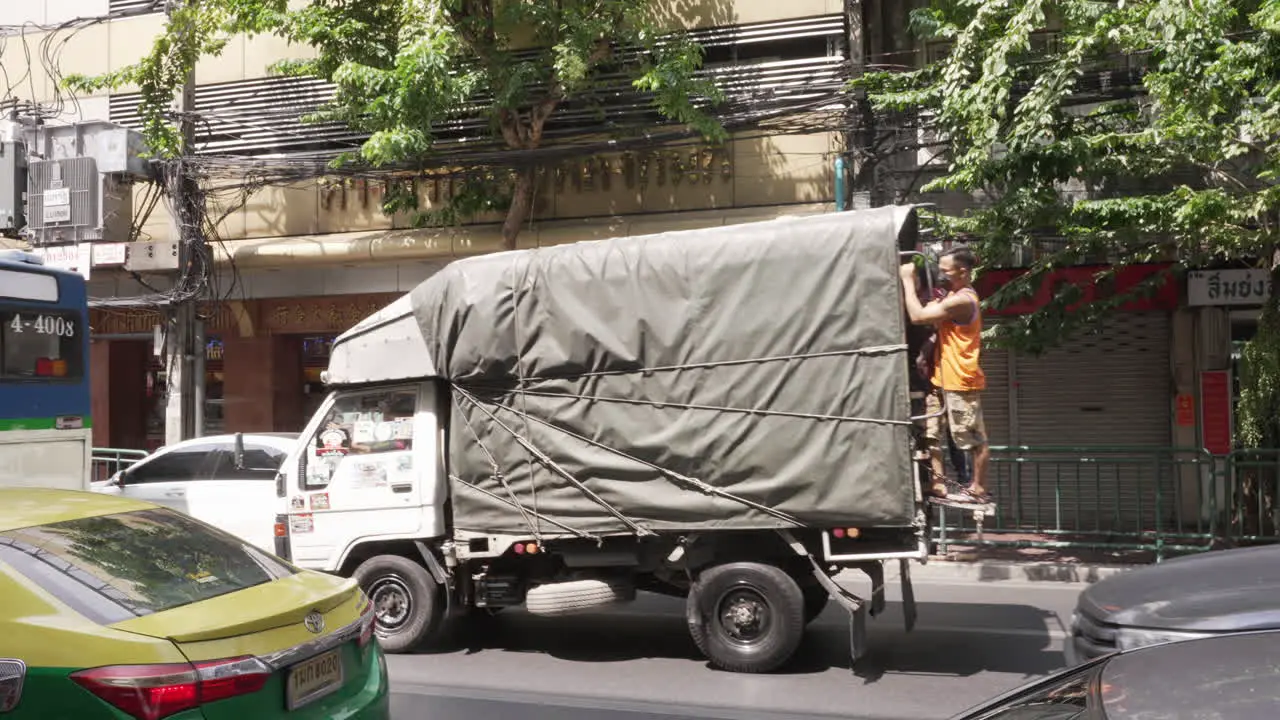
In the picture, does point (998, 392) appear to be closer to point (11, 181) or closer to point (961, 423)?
point (961, 423)

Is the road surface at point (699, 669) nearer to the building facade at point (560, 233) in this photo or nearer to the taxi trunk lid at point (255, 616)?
the taxi trunk lid at point (255, 616)

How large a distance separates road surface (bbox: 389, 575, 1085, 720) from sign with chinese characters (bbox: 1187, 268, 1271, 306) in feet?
18.7

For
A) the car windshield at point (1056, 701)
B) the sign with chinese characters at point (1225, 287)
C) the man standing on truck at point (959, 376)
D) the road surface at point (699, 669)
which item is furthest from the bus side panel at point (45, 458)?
the sign with chinese characters at point (1225, 287)

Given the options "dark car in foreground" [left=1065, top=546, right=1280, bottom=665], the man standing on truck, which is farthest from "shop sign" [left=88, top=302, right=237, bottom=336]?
"dark car in foreground" [left=1065, top=546, right=1280, bottom=665]

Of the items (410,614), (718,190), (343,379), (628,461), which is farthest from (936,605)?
(718,190)

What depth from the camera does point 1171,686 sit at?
7.79ft

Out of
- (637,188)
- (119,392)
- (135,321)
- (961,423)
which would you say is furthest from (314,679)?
(119,392)

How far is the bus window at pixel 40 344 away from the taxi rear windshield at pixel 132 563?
559 centimetres

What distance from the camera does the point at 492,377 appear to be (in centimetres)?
772

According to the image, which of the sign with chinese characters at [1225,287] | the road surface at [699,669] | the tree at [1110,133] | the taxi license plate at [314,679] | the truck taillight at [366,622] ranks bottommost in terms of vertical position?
the road surface at [699,669]

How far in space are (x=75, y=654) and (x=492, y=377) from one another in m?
4.10

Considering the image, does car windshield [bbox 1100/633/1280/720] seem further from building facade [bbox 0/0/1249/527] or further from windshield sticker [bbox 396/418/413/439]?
building facade [bbox 0/0/1249/527]

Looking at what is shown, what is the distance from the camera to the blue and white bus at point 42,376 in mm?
9602

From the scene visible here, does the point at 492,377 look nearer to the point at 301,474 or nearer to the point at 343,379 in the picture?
the point at 343,379
